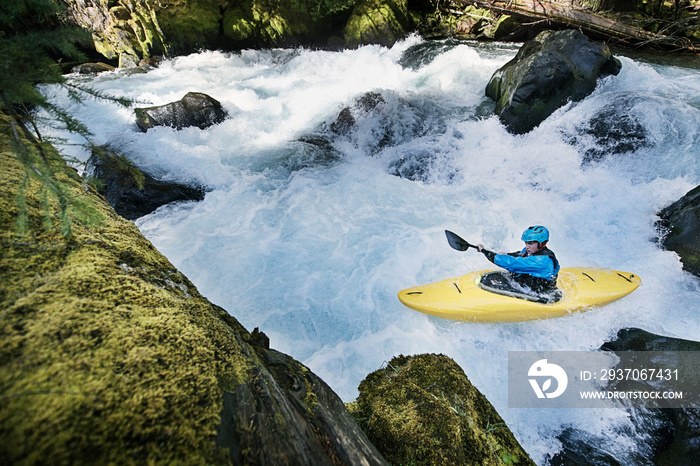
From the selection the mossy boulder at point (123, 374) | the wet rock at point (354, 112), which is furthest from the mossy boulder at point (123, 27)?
the mossy boulder at point (123, 374)

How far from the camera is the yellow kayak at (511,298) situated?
379cm

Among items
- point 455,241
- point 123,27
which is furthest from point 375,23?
point 455,241

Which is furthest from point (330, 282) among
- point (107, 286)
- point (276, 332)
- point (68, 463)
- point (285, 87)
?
point (285, 87)

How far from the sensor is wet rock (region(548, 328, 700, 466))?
8.27ft

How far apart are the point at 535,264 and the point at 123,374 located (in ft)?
13.4

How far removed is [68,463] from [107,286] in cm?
70

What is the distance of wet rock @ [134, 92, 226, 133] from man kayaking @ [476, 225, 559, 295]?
7.09 meters

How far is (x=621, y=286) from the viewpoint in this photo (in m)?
3.98

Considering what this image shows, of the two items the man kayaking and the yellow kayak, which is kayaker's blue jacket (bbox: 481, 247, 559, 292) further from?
the yellow kayak

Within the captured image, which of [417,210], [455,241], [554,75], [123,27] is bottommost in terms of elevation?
[417,210]

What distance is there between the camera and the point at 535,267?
3.82 meters

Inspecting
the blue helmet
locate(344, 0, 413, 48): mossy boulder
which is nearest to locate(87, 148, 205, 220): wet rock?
the blue helmet

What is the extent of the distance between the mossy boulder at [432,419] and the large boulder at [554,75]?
6644 millimetres

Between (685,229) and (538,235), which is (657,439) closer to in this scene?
(538,235)
